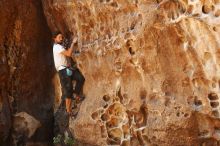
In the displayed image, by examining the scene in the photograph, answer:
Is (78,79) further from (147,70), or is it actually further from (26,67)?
(147,70)

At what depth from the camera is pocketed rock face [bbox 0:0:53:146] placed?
23.5ft

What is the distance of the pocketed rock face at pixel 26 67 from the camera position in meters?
7.18

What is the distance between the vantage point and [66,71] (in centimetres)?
661

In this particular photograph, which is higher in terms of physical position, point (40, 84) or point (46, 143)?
point (40, 84)

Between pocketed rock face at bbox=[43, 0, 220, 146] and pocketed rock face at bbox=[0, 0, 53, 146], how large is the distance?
2.35 feet

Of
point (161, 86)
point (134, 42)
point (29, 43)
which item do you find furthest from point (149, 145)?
point (29, 43)

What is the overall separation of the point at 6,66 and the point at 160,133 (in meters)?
2.98

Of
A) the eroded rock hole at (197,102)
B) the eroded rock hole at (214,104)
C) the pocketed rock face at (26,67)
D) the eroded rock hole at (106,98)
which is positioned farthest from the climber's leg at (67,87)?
the eroded rock hole at (214,104)

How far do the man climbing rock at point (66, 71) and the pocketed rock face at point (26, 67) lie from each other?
77cm

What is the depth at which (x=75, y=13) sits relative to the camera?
6.55 meters

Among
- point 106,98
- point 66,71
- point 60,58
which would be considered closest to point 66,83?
point 66,71

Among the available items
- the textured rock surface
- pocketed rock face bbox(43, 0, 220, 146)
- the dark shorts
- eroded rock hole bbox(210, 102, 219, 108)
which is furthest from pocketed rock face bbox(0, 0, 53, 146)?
eroded rock hole bbox(210, 102, 219, 108)

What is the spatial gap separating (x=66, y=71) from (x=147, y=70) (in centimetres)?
140

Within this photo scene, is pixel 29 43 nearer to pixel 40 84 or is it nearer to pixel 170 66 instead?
pixel 40 84
